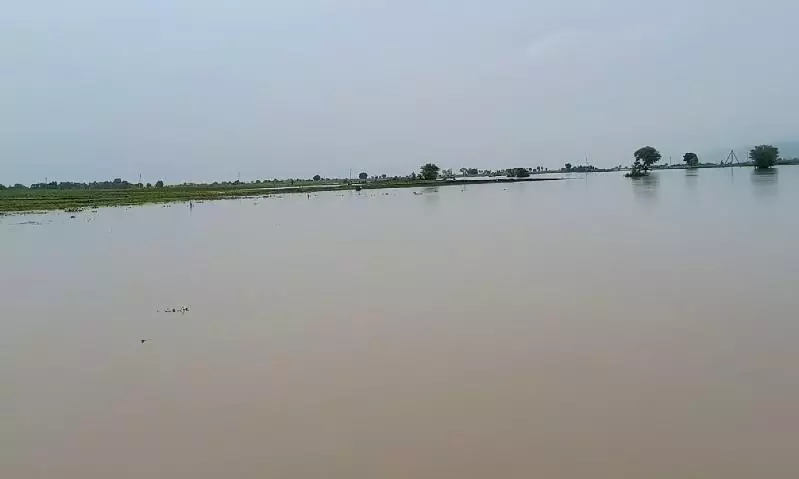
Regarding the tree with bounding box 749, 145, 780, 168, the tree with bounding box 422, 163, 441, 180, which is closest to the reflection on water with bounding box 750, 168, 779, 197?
the tree with bounding box 749, 145, 780, 168

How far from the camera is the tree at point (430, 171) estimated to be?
77.9 meters

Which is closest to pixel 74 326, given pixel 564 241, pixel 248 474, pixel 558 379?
pixel 248 474

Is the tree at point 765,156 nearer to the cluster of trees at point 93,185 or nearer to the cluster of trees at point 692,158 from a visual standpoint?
the cluster of trees at point 692,158

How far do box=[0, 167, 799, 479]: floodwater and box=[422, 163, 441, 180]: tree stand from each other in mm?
64994

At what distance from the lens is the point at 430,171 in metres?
78.1

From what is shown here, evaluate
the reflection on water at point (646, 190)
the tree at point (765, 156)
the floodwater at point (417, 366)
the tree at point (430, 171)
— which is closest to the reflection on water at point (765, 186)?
the reflection on water at point (646, 190)

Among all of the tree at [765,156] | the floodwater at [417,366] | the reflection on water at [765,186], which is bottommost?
the floodwater at [417,366]

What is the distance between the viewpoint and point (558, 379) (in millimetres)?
5680

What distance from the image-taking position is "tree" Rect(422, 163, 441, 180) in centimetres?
7794

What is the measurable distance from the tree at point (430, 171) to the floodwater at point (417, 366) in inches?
2559

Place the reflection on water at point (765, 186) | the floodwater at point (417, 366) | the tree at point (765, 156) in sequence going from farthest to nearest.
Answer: the tree at point (765, 156) → the reflection on water at point (765, 186) → the floodwater at point (417, 366)

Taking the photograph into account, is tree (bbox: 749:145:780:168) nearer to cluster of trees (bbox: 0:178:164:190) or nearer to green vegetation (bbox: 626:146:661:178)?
green vegetation (bbox: 626:146:661:178)

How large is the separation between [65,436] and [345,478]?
2.61 m

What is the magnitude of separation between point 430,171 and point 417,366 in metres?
72.7
